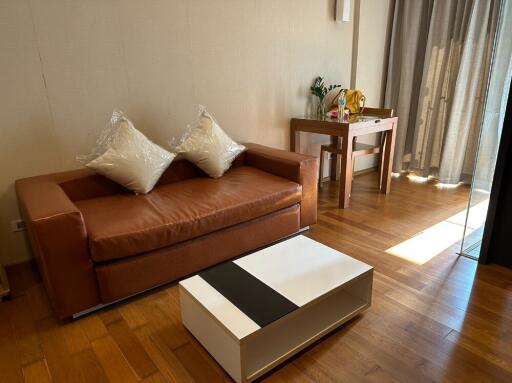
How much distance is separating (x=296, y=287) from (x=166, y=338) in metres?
0.68

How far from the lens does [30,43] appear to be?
214 centimetres

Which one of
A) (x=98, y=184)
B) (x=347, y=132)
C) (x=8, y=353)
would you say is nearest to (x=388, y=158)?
(x=347, y=132)

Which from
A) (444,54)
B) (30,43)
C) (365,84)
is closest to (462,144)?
(444,54)

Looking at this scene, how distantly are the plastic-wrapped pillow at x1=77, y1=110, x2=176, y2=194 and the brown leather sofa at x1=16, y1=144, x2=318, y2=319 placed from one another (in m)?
0.11

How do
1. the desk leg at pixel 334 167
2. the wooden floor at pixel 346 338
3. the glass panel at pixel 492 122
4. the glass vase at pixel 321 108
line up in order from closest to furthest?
1. the wooden floor at pixel 346 338
2. the glass panel at pixel 492 122
3. the glass vase at pixel 321 108
4. the desk leg at pixel 334 167

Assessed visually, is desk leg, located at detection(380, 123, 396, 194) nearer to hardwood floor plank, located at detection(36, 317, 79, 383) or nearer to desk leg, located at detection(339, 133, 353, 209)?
desk leg, located at detection(339, 133, 353, 209)

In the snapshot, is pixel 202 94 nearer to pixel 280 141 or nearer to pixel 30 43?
pixel 280 141

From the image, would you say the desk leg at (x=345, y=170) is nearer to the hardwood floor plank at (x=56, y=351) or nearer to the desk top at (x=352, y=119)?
the desk top at (x=352, y=119)

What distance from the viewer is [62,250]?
5.47 feet

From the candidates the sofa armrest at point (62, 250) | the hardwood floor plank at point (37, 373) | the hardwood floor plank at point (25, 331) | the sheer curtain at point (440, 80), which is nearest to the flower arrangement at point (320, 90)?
the sheer curtain at point (440, 80)

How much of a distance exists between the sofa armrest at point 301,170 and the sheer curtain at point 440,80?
194 cm

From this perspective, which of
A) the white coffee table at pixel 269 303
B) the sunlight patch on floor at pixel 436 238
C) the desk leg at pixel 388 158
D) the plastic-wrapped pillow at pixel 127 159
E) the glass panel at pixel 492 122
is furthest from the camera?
the desk leg at pixel 388 158

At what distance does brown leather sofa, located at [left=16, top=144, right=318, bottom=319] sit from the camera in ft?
5.58

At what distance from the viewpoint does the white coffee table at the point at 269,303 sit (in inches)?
54.4
